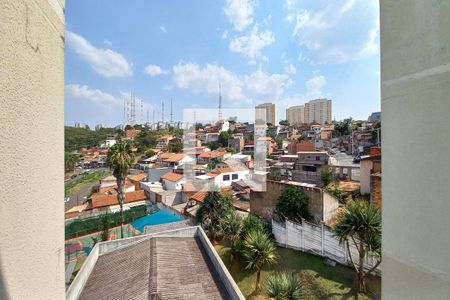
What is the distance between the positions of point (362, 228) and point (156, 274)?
6.37 m

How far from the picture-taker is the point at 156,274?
6469 millimetres

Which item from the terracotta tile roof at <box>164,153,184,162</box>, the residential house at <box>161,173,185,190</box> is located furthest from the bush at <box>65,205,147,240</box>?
the terracotta tile roof at <box>164,153,184,162</box>

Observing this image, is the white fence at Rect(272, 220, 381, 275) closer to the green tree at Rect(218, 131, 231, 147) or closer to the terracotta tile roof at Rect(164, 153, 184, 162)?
the terracotta tile roof at Rect(164, 153, 184, 162)

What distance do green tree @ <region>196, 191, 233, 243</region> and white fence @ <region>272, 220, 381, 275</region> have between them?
2.82 m

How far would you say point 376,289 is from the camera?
7676 millimetres

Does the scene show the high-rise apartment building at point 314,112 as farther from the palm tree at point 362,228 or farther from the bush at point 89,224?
the palm tree at point 362,228

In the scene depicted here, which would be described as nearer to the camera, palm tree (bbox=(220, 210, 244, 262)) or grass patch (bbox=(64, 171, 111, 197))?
palm tree (bbox=(220, 210, 244, 262))

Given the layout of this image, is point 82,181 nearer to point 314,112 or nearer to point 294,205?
point 294,205

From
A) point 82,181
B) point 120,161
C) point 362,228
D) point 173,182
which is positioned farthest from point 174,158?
point 362,228

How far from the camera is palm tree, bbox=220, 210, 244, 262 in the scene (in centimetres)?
1079

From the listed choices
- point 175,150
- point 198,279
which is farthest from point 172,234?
point 175,150

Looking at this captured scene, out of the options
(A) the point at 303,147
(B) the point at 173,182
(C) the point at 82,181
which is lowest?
(C) the point at 82,181

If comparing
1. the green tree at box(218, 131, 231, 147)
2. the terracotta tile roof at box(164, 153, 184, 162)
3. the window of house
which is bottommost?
the window of house

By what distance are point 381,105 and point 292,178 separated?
79.7ft
